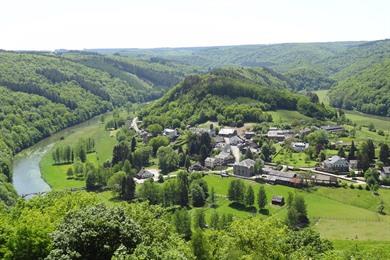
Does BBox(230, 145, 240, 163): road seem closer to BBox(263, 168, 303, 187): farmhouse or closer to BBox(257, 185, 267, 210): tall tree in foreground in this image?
BBox(263, 168, 303, 187): farmhouse

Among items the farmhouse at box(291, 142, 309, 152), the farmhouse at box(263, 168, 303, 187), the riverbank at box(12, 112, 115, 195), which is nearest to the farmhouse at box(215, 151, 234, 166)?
the farmhouse at box(263, 168, 303, 187)

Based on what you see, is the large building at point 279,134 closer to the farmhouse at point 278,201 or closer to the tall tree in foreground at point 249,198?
the farmhouse at point 278,201

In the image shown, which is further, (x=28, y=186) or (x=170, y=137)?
(x=170, y=137)

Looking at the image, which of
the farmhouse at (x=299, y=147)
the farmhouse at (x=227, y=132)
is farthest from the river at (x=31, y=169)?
the farmhouse at (x=299, y=147)

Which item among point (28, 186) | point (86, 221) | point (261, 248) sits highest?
point (86, 221)

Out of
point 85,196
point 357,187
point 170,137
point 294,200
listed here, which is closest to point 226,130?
point 170,137

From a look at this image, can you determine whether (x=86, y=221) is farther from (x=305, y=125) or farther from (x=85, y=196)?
(x=305, y=125)
